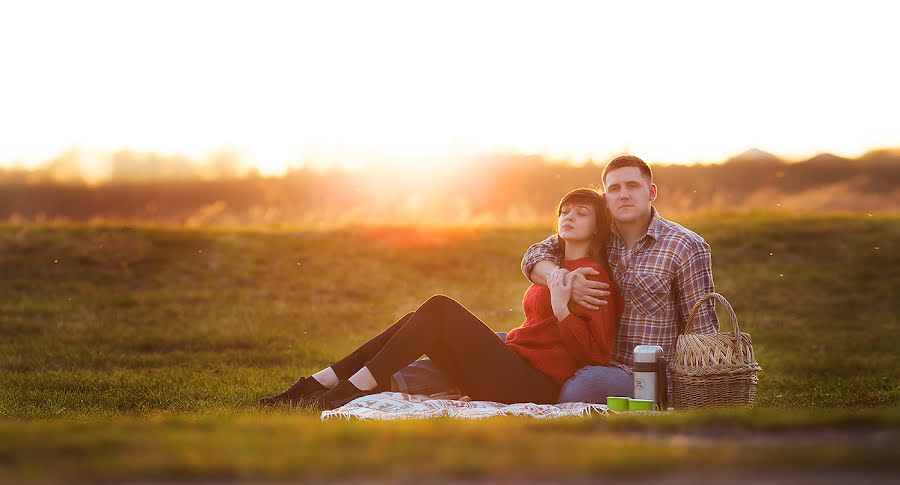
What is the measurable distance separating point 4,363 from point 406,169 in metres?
17.8

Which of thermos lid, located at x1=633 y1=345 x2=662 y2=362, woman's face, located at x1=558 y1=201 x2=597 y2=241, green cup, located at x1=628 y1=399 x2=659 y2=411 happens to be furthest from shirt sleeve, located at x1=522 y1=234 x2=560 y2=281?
green cup, located at x1=628 y1=399 x2=659 y2=411

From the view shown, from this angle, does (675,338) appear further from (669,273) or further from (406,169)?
(406,169)

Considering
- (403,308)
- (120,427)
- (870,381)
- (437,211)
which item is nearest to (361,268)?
(403,308)

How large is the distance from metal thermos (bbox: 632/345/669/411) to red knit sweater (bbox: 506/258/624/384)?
1.07ft

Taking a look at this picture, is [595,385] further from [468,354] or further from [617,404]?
[468,354]

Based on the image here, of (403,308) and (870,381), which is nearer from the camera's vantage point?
(870,381)

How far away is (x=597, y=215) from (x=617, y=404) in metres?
1.41

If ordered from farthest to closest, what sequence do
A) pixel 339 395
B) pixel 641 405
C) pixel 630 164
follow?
pixel 630 164, pixel 339 395, pixel 641 405

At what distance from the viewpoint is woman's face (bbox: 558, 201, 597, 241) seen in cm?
670

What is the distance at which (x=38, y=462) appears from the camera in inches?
→ 125

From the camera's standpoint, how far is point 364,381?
6625mm

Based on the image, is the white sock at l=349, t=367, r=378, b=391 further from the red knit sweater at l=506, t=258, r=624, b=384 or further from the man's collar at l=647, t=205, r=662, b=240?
the man's collar at l=647, t=205, r=662, b=240

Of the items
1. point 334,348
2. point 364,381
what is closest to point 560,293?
point 364,381

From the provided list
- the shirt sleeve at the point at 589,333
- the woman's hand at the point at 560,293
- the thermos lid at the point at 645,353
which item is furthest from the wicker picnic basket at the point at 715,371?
the woman's hand at the point at 560,293
